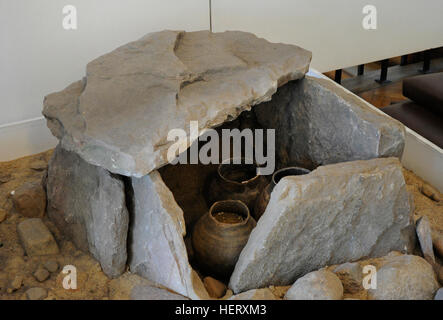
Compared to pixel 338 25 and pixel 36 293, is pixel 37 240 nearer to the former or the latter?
pixel 36 293

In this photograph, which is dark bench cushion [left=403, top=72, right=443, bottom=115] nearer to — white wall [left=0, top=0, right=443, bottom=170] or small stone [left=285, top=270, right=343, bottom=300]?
white wall [left=0, top=0, right=443, bottom=170]

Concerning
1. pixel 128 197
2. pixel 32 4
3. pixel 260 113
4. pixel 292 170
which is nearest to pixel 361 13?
pixel 260 113

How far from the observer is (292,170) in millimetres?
2553

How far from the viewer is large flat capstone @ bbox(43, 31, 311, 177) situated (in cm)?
204

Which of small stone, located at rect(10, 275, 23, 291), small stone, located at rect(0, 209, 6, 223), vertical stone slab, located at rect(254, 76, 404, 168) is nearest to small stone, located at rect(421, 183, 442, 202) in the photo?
vertical stone slab, located at rect(254, 76, 404, 168)

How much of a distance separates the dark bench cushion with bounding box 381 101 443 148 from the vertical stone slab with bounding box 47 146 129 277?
6.57 ft

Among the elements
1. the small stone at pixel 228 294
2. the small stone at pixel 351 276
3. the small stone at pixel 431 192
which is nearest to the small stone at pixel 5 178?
the small stone at pixel 228 294

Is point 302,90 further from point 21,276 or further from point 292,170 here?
point 21,276

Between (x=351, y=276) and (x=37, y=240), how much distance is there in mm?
1387

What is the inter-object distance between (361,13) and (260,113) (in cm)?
188

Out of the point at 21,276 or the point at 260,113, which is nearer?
the point at 21,276

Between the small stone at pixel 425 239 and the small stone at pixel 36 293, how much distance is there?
1625 mm

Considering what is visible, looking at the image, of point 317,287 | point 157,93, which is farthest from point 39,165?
point 317,287

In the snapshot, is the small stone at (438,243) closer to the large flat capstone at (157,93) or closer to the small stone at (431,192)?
the small stone at (431,192)
